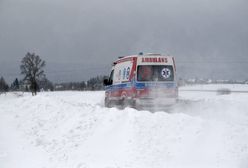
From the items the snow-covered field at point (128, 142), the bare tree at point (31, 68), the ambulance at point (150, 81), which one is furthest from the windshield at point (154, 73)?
the bare tree at point (31, 68)

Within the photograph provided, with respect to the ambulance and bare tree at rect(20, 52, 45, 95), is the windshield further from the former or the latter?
bare tree at rect(20, 52, 45, 95)

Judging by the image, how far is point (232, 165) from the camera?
758 cm

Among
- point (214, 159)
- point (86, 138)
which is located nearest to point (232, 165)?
point (214, 159)

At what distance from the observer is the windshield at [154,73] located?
1445 centimetres

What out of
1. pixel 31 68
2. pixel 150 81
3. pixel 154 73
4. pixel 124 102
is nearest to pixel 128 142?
pixel 150 81

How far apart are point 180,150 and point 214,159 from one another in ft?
2.86

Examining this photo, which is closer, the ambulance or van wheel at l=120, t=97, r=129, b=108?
the ambulance

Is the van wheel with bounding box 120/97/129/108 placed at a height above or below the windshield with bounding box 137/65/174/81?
below

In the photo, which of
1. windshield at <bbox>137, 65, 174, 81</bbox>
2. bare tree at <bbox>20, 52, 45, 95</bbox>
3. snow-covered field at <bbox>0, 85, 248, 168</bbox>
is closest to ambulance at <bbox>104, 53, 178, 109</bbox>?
windshield at <bbox>137, 65, 174, 81</bbox>

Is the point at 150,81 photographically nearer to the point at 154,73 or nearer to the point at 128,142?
the point at 154,73

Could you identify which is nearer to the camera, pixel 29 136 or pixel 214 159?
pixel 214 159

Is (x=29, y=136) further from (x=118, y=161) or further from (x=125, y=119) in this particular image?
(x=118, y=161)

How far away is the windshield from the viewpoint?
1445 cm

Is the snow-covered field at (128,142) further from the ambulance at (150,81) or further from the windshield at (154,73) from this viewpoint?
the windshield at (154,73)
